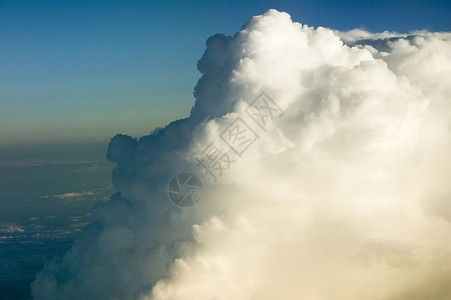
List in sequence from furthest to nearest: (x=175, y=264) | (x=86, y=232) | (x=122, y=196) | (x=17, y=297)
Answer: (x=17, y=297) < (x=86, y=232) < (x=122, y=196) < (x=175, y=264)

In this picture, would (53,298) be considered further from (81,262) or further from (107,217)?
(107,217)

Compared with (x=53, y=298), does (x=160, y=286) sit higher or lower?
higher

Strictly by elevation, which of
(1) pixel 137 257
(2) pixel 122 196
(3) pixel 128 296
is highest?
(2) pixel 122 196

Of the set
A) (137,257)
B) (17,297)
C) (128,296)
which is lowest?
(17,297)

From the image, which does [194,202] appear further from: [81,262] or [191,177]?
[81,262]

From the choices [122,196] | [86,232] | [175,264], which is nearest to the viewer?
[175,264]

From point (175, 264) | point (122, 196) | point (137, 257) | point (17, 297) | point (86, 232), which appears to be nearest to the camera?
point (175, 264)

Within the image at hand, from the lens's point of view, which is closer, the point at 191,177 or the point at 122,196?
the point at 191,177

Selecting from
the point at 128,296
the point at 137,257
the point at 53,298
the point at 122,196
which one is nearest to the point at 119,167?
the point at 122,196

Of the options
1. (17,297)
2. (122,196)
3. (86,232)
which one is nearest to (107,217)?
(122,196)
